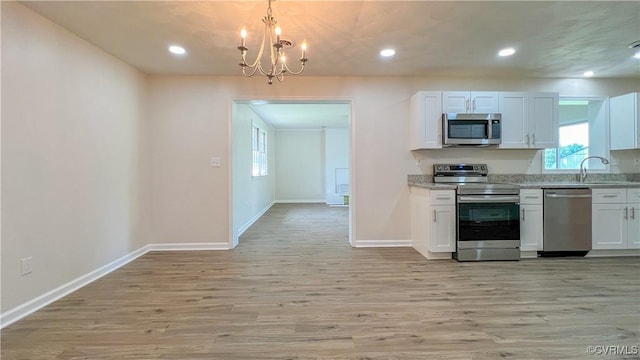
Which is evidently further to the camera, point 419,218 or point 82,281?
point 419,218

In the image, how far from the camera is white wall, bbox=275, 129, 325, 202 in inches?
416

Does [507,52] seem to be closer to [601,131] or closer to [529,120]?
[529,120]

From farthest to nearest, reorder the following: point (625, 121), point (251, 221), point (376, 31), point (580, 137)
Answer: point (251, 221) → point (580, 137) → point (625, 121) → point (376, 31)

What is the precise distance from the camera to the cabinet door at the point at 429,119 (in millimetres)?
4012

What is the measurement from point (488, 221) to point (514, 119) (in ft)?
4.75

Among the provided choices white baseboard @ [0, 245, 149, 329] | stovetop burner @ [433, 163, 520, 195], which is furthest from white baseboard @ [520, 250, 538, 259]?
white baseboard @ [0, 245, 149, 329]

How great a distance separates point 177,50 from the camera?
3.29 meters

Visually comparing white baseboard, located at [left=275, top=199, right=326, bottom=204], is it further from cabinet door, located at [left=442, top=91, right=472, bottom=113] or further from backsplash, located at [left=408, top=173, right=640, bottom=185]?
cabinet door, located at [left=442, top=91, right=472, bottom=113]

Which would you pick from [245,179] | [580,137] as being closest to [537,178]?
[580,137]

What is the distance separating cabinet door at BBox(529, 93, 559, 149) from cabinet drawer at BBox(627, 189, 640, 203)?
0.97 meters

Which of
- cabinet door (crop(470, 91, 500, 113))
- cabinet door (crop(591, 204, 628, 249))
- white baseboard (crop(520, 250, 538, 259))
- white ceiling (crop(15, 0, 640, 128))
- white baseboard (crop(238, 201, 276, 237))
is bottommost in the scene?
white baseboard (crop(520, 250, 538, 259))

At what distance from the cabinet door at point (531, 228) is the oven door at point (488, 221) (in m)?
0.11

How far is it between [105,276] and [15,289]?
960 mm

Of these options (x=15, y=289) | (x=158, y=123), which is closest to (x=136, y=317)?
(x=15, y=289)
